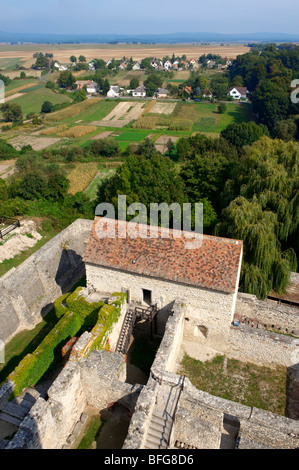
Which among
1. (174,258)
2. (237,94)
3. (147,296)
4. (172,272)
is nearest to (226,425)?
(172,272)

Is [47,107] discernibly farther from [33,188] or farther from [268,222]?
[268,222]

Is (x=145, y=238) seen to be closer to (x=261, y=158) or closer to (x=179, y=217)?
(x=179, y=217)

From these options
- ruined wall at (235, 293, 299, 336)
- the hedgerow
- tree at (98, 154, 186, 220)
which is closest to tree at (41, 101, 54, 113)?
tree at (98, 154, 186, 220)

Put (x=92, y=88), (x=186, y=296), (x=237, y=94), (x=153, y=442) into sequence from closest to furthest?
(x=153, y=442) < (x=186, y=296) < (x=237, y=94) < (x=92, y=88)

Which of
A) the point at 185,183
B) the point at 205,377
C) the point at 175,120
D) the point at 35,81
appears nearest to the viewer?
the point at 205,377

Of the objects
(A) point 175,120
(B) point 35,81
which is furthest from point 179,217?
(B) point 35,81

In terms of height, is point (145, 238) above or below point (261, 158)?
below
